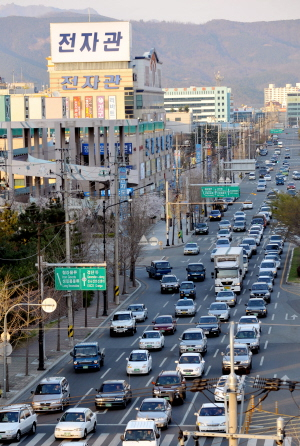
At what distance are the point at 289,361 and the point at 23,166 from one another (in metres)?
60.2

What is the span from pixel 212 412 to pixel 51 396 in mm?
8675

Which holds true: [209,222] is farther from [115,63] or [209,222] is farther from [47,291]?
[47,291]

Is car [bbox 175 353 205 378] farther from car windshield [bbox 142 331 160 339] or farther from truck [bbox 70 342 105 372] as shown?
car windshield [bbox 142 331 160 339]

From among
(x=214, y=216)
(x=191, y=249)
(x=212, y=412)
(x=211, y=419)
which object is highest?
(x=212, y=412)

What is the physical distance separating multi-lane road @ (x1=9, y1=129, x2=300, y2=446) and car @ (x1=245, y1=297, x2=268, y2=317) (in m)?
0.58

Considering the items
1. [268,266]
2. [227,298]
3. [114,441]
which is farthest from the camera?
[268,266]

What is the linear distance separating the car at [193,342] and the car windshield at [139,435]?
16.2 m

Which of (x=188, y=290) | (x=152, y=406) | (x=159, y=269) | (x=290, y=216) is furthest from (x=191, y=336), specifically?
(x=290, y=216)

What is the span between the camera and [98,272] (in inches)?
1772

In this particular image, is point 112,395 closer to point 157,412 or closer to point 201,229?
point 157,412

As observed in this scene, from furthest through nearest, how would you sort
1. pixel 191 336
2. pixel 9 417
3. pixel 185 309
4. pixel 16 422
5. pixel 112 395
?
1. pixel 185 309
2. pixel 191 336
3. pixel 112 395
4. pixel 9 417
5. pixel 16 422

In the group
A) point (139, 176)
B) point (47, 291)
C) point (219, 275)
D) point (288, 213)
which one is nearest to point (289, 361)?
point (47, 291)

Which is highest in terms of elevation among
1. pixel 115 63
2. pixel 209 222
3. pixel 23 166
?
pixel 115 63

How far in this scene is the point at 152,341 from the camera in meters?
51.0
